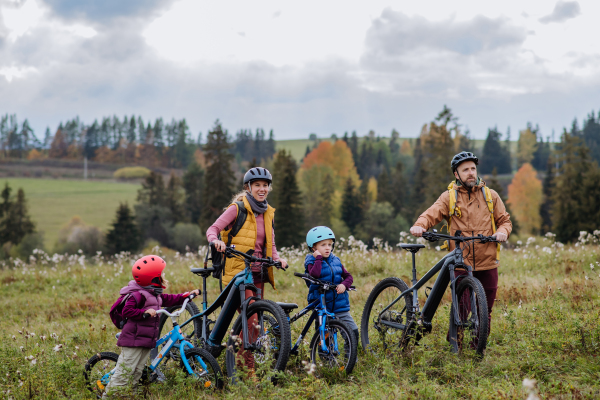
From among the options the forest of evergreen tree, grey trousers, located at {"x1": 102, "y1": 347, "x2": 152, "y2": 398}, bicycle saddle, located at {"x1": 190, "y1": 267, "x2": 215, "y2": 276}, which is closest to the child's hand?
grey trousers, located at {"x1": 102, "y1": 347, "x2": 152, "y2": 398}

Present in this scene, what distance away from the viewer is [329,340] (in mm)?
5297

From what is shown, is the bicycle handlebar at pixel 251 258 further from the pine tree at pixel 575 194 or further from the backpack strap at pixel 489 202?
the pine tree at pixel 575 194

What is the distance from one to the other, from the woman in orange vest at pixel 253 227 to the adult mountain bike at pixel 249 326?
129 millimetres

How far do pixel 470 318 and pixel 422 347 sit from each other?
63cm

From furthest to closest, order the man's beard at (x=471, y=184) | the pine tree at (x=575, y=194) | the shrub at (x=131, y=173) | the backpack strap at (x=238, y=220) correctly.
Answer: the shrub at (x=131, y=173) → the pine tree at (x=575, y=194) → the backpack strap at (x=238, y=220) → the man's beard at (x=471, y=184)

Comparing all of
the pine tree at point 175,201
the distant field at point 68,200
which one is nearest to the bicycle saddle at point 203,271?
the pine tree at point 175,201

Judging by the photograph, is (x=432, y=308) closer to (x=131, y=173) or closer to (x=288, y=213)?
(x=288, y=213)

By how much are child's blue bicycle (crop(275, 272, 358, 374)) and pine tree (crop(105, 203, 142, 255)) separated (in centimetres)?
5240

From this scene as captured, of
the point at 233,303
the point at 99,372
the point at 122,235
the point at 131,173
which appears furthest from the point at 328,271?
the point at 131,173

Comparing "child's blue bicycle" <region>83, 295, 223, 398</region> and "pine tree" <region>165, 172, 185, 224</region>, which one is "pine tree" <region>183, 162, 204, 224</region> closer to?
"pine tree" <region>165, 172, 185, 224</region>

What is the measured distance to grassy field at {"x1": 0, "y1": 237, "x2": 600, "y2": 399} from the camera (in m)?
4.62

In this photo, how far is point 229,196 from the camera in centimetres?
4200

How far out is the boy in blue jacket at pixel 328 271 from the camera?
5449mm

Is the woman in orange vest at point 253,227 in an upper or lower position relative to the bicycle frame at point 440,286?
upper
